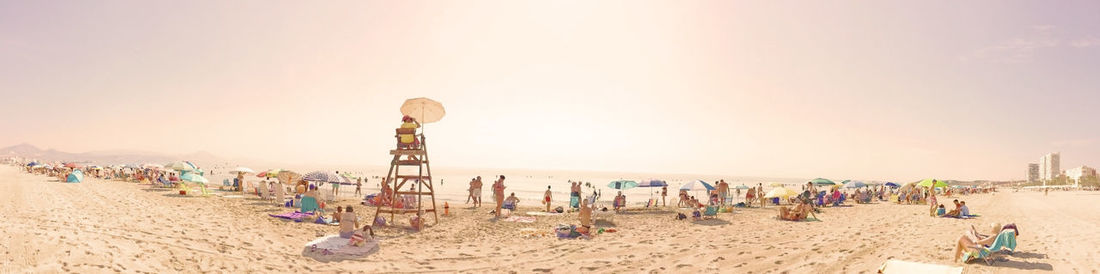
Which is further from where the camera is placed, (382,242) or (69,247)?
(382,242)

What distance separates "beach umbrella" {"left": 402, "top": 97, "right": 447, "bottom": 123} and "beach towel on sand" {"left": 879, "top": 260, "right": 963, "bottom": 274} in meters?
11.5

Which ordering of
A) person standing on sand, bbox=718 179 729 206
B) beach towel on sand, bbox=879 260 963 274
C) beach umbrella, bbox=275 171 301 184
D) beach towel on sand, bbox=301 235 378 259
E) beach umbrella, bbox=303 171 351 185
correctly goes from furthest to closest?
beach umbrella, bbox=303 171 351 185 → person standing on sand, bbox=718 179 729 206 → beach umbrella, bbox=275 171 301 184 → beach towel on sand, bbox=301 235 378 259 → beach towel on sand, bbox=879 260 963 274

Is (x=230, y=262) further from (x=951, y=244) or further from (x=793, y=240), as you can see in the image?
(x=951, y=244)

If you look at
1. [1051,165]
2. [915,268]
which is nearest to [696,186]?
[915,268]

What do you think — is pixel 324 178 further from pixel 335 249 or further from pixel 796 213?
pixel 796 213

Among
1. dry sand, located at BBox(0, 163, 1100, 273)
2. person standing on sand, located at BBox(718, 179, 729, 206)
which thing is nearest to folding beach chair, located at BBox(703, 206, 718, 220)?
dry sand, located at BBox(0, 163, 1100, 273)

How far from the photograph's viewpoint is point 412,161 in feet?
46.9

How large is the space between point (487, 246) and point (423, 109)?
4.94 m

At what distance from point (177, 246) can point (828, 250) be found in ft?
44.6

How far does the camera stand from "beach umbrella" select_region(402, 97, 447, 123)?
1402 cm

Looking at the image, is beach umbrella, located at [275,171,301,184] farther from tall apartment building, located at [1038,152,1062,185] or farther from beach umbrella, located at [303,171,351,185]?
tall apartment building, located at [1038,152,1062,185]

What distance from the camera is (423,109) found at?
47.1 ft

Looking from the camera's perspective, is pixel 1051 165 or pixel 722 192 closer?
pixel 722 192

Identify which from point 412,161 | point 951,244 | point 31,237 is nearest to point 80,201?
point 31,237
